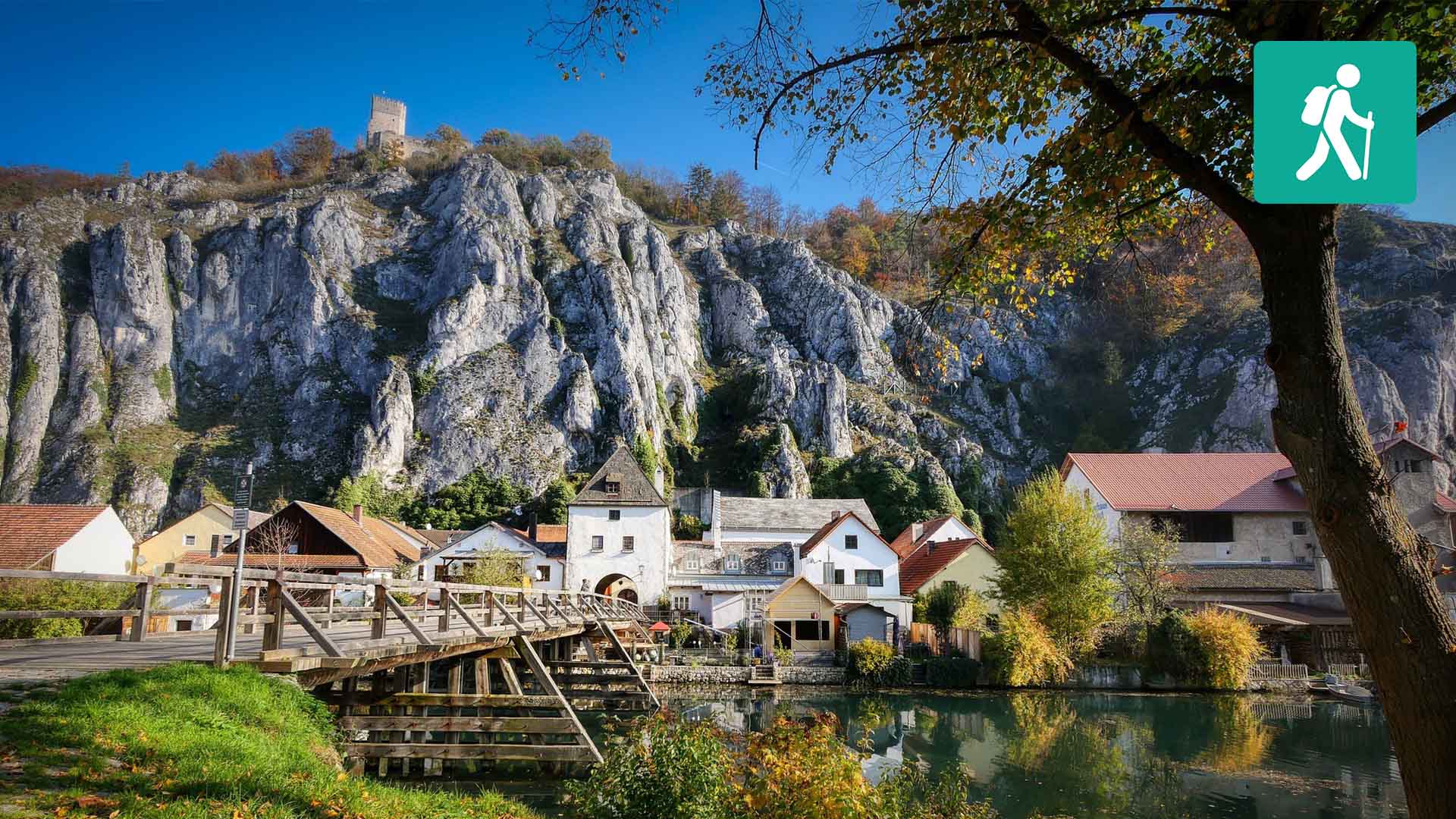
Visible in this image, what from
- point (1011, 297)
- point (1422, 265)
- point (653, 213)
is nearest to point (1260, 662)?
point (1011, 297)

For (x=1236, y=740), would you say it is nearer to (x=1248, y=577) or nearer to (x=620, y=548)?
(x=1248, y=577)

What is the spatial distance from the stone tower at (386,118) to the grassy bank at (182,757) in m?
137

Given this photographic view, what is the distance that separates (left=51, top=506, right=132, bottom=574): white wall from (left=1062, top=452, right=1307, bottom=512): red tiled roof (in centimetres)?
5164

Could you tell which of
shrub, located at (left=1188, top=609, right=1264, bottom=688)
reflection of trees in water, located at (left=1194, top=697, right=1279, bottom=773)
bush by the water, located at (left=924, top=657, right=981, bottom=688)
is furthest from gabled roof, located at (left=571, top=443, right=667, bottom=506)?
reflection of trees in water, located at (left=1194, top=697, right=1279, bottom=773)

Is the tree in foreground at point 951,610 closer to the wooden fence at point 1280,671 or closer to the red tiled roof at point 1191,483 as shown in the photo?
the wooden fence at point 1280,671

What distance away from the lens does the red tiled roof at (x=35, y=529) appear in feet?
98.9

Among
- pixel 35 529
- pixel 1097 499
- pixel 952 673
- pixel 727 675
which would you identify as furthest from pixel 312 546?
pixel 1097 499

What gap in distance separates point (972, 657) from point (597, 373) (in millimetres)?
52630

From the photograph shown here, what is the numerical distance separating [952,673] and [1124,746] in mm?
12248

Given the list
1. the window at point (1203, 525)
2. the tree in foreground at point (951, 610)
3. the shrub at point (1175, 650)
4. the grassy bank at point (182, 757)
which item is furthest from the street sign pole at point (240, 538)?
the window at point (1203, 525)

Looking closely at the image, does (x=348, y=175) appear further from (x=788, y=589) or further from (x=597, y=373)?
(x=788, y=589)

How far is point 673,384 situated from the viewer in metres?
87.6

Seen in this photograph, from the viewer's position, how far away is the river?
55.0 ft

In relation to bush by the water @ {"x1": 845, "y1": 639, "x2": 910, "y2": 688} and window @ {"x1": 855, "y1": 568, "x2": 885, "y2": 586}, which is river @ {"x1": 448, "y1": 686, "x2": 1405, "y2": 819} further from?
window @ {"x1": 855, "y1": 568, "x2": 885, "y2": 586}
